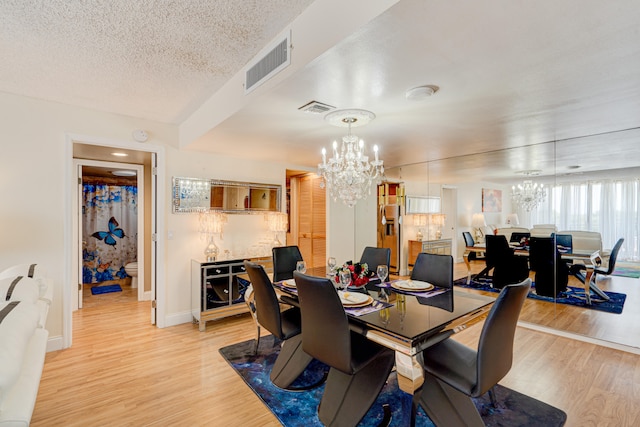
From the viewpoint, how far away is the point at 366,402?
194cm

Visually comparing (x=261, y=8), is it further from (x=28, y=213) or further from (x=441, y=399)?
(x=28, y=213)

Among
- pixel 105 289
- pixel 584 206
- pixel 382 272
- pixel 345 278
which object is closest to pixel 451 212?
pixel 584 206

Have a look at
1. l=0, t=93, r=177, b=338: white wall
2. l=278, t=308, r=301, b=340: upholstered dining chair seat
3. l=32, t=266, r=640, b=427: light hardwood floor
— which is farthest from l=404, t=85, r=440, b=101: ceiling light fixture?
l=0, t=93, r=177, b=338: white wall

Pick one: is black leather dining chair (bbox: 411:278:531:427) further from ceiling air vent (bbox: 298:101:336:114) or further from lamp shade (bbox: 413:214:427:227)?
lamp shade (bbox: 413:214:427:227)

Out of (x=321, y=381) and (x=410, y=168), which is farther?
(x=410, y=168)

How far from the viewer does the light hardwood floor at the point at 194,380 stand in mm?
2029

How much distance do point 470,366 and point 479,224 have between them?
3.43m

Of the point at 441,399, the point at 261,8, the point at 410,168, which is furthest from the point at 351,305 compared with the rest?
the point at 410,168

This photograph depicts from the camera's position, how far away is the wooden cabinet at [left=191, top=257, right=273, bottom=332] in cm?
355

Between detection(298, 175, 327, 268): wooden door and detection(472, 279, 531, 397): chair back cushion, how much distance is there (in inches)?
150

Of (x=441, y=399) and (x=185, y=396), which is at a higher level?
(x=441, y=399)

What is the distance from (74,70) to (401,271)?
5737 mm

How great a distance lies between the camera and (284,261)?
343 cm

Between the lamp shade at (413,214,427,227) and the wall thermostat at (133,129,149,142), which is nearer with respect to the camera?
the wall thermostat at (133,129,149,142)
